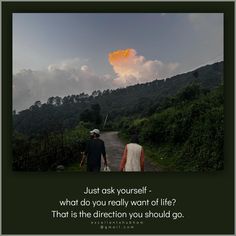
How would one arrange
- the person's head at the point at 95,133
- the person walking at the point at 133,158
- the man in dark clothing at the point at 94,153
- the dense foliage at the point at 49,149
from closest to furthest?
the person walking at the point at 133,158 → the man in dark clothing at the point at 94,153 → the person's head at the point at 95,133 → the dense foliage at the point at 49,149

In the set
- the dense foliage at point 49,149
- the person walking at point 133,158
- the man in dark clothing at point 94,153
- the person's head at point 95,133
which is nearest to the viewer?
the person walking at point 133,158

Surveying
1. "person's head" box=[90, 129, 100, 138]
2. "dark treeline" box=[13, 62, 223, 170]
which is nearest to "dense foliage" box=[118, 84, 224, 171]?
"dark treeline" box=[13, 62, 223, 170]

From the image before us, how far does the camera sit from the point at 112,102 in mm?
12680

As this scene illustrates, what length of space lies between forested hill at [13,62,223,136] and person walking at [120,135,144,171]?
1207 millimetres

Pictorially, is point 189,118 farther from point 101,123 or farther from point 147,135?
point 101,123

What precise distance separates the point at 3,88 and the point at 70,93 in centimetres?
127

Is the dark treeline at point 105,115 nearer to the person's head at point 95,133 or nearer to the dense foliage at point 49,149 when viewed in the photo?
the dense foliage at point 49,149

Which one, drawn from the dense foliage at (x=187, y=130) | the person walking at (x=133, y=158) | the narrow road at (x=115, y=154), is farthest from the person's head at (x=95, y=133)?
the person walking at (x=133, y=158)

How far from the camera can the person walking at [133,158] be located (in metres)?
11.7

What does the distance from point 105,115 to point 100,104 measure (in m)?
0.26

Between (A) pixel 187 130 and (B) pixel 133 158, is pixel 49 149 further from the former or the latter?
(A) pixel 187 130

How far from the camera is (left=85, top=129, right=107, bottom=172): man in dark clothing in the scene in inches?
470

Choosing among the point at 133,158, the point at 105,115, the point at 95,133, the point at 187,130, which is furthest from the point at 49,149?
the point at 187,130

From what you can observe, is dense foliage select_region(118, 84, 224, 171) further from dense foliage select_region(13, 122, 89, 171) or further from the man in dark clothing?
dense foliage select_region(13, 122, 89, 171)
